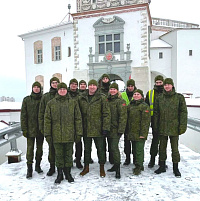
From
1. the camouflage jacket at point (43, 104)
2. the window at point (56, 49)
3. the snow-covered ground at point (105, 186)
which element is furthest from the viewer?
the window at point (56, 49)

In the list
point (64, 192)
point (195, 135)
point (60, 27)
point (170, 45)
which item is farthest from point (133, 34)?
point (64, 192)

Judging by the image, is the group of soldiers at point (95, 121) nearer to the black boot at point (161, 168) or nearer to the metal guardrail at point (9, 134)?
the black boot at point (161, 168)

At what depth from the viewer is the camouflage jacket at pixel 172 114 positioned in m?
3.82

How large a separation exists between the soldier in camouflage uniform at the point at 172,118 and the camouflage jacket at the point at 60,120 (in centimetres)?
181

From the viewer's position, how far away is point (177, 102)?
388 cm

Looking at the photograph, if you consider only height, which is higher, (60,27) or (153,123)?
(60,27)

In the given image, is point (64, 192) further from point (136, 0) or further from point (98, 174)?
point (136, 0)

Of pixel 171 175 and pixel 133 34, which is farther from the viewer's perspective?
pixel 133 34

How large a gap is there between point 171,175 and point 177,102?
1.45 metres

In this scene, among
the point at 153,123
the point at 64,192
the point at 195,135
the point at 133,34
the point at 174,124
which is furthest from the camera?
the point at 133,34

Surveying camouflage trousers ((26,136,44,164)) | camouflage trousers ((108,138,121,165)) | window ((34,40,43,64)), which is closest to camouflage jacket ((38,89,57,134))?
camouflage trousers ((26,136,44,164))

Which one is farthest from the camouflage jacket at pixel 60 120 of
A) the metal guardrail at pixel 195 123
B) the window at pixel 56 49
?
the window at pixel 56 49

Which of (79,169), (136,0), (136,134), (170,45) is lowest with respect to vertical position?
(79,169)

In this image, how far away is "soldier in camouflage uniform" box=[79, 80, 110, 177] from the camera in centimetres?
386
